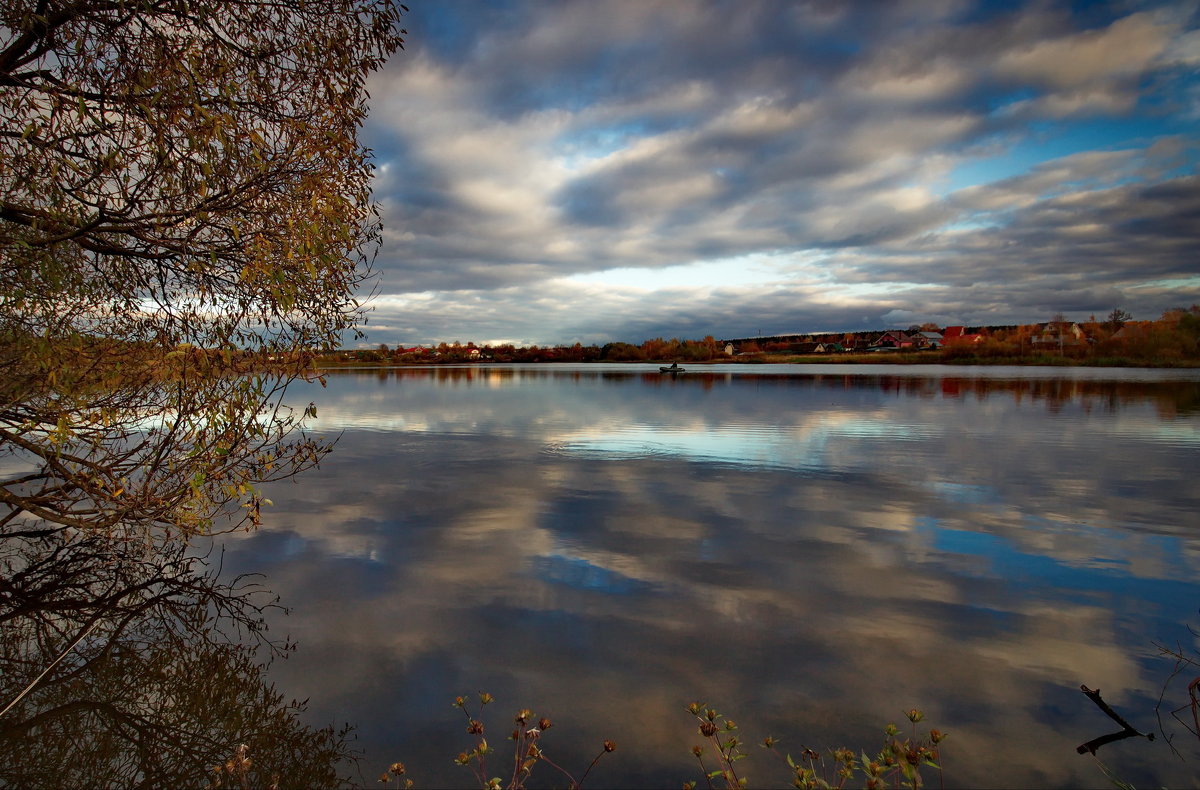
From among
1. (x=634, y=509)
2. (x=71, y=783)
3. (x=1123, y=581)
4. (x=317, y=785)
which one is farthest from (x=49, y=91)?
(x=1123, y=581)

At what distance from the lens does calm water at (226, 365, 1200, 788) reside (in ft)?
21.7

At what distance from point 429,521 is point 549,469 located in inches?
279

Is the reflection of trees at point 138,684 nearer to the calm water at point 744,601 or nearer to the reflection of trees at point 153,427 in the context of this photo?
the calm water at point 744,601

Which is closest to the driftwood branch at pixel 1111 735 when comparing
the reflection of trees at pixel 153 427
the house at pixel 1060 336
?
the reflection of trees at pixel 153 427

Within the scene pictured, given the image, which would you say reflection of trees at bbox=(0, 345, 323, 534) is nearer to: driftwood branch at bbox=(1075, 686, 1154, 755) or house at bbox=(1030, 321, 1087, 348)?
driftwood branch at bbox=(1075, 686, 1154, 755)

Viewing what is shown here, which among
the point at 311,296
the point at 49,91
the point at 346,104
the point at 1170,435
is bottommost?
the point at 1170,435

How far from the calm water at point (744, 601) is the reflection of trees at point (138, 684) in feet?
1.75

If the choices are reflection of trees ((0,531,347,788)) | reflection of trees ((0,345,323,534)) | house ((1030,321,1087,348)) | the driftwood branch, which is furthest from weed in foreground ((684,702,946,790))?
house ((1030,321,1087,348))

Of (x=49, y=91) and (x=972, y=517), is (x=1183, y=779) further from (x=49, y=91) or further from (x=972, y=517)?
(x=49, y=91)

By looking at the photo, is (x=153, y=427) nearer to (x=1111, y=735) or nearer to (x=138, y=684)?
(x=138, y=684)

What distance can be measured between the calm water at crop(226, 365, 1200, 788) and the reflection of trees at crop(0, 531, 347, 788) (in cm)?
53

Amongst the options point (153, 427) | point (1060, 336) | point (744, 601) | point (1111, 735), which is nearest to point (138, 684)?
point (153, 427)

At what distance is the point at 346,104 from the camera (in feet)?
34.3

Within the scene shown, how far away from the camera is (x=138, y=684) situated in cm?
742
